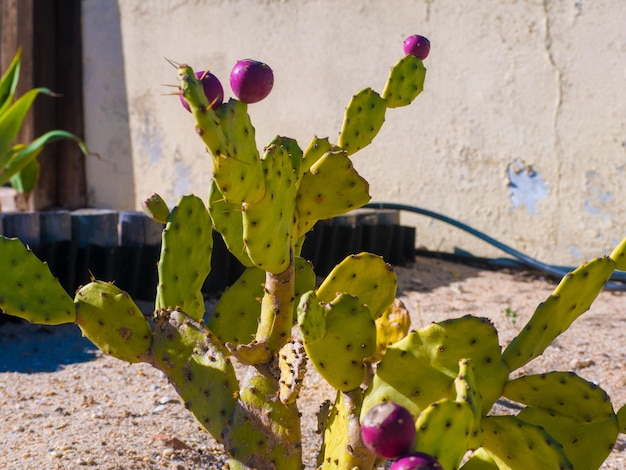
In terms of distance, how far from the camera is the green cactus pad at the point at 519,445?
50.8 inches

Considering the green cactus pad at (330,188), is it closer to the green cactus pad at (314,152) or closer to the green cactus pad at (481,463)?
the green cactus pad at (314,152)

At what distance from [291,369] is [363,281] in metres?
0.26

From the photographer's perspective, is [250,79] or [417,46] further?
[417,46]

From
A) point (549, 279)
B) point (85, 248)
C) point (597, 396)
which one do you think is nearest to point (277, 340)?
point (597, 396)

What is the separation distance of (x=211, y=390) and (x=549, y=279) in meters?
2.64

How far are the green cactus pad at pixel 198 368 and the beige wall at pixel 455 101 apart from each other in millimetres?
2375

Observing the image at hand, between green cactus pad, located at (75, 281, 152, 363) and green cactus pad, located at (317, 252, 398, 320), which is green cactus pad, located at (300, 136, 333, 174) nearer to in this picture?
green cactus pad, located at (317, 252, 398, 320)

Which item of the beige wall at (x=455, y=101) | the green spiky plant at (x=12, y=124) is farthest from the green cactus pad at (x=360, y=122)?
the green spiky plant at (x=12, y=124)

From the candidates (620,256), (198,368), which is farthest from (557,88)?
(198,368)

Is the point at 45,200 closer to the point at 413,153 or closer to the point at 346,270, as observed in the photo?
the point at 413,153

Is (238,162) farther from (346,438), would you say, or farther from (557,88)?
(557,88)

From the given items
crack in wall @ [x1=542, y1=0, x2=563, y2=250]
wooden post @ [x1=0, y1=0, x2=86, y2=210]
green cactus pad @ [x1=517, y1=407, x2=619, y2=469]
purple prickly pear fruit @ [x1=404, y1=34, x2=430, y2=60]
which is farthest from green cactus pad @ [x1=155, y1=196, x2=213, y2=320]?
wooden post @ [x1=0, y1=0, x2=86, y2=210]

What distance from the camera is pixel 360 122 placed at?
174cm

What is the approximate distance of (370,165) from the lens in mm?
4367
